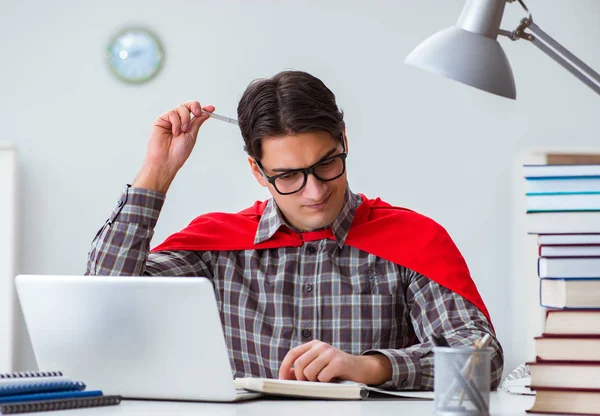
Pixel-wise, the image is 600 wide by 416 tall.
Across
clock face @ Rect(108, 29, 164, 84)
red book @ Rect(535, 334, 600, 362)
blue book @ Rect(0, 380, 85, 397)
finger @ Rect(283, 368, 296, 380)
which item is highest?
clock face @ Rect(108, 29, 164, 84)

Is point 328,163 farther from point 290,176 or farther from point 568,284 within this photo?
point 568,284

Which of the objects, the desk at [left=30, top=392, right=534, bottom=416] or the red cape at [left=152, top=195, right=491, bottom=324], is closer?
the desk at [left=30, top=392, right=534, bottom=416]

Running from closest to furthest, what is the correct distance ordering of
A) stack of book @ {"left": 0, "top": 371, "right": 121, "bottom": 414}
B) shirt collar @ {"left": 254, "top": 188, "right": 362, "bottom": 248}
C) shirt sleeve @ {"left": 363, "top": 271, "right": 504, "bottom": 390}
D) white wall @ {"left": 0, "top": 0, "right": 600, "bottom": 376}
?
1. stack of book @ {"left": 0, "top": 371, "right": 121, "bottom": 414}
2. shirt sleeve @ {"left": 363, "top": 271, "right": 504, "bottom": 390}
3. shirt collar @ {"left": 254, "top": 188, "right": 362, "bottom": 248}
4. white wall @ {"left": 0, "top": 0, "right": 600, "bottom": 376}

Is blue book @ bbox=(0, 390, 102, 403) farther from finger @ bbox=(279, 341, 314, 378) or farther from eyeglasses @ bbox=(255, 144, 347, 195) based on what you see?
eyeglasses @ bbox=(255, 144, 347, 195)

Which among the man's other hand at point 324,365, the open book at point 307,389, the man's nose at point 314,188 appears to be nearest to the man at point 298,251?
the man's nose at point 314,188

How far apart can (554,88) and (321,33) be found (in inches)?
43.0

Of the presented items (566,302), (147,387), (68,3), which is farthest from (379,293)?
(68,3)

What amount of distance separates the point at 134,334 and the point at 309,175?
2.21 ft

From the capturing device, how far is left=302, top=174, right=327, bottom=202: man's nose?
1796 mm

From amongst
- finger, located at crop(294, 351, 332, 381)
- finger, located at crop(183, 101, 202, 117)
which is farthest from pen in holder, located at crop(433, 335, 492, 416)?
finger, located at crop(183, 101, 202, 117)

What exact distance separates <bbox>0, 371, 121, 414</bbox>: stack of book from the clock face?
9.26 ft

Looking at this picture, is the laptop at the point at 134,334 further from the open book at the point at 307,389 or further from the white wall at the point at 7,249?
the white wall at the point at 7,249

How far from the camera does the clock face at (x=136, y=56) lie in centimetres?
385

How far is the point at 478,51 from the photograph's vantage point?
1.06 metres
